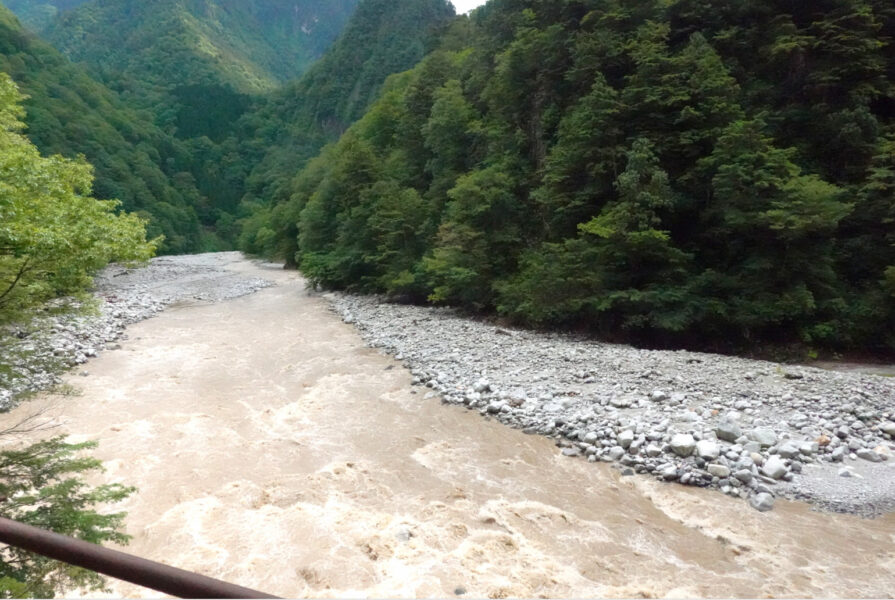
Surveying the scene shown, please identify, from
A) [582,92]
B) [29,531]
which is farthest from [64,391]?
[582,92]

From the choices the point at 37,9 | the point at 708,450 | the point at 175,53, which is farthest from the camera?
the point at 37,9

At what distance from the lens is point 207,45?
118 metres

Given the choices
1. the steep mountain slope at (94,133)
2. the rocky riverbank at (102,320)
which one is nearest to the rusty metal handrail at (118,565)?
the rocky riverbank at (102,320)

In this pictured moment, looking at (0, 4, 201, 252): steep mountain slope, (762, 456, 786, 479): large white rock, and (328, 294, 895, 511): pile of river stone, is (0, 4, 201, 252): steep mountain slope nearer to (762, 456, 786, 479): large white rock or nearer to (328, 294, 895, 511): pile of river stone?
(328, 294, 895, 511): pile of river stone

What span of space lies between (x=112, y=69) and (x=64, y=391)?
130 meters

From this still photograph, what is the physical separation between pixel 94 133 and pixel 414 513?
7388 cm

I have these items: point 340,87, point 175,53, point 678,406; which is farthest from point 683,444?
point 175,53

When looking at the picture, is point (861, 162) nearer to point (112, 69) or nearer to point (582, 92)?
point (582, 92)

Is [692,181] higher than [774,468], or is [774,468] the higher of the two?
[692,181]

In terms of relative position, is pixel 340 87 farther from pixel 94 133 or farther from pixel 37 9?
pixel 37 9

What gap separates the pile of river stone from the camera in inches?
283

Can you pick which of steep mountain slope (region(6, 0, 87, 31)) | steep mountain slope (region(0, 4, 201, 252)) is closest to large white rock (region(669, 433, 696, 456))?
steep mountain slope (region(0, 4, 201, 252))

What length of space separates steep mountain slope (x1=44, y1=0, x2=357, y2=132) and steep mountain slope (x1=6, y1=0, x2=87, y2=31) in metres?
26.9

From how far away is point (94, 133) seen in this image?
6084 centimetres
